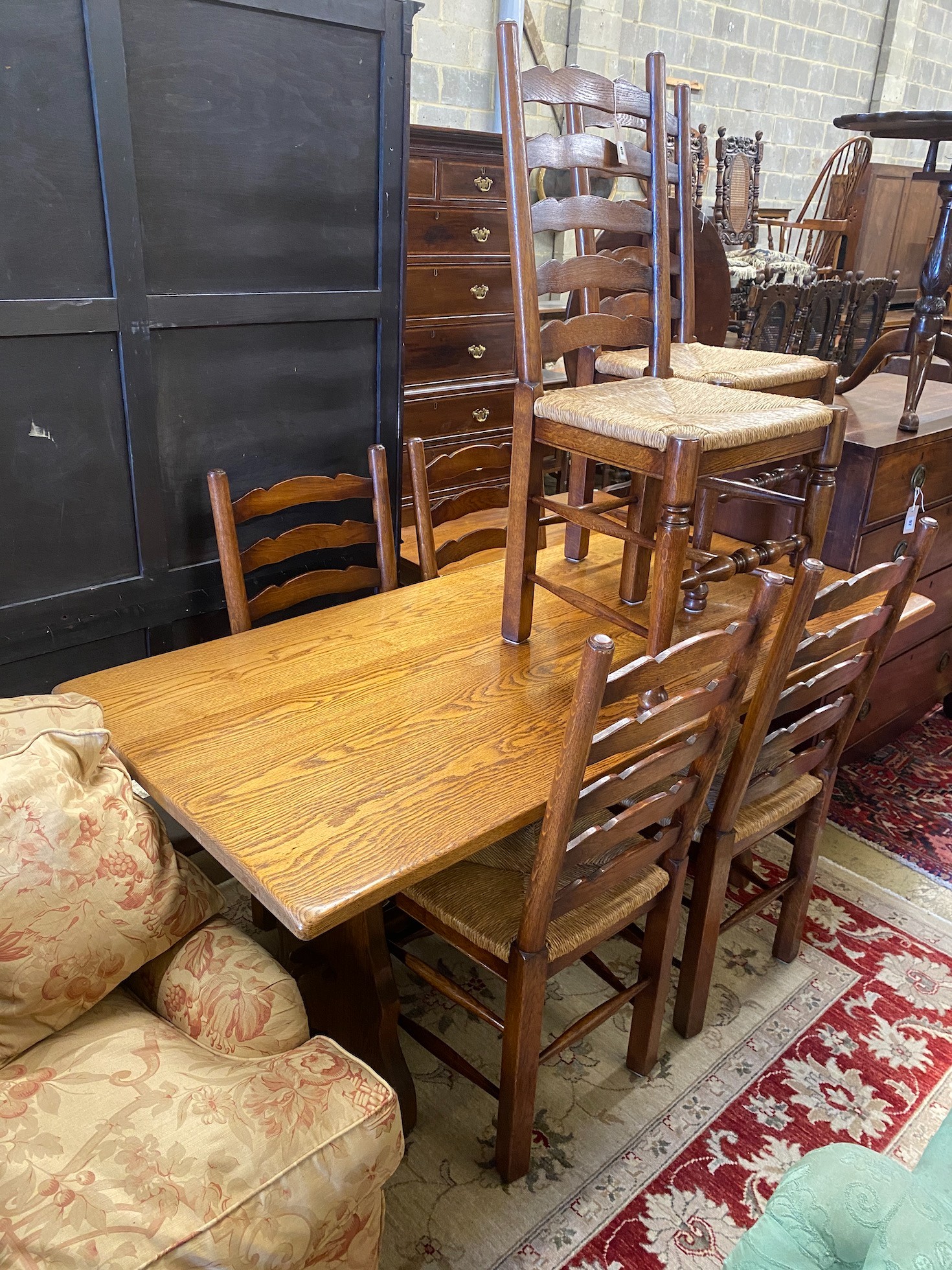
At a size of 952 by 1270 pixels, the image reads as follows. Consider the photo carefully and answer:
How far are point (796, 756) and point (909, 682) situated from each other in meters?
1.24

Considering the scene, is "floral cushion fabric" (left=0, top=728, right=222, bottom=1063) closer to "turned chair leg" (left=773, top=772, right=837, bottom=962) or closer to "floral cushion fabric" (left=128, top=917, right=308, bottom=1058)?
A: "floral cushion fabric" (left=128, top=917, right=308, bottom=1058)

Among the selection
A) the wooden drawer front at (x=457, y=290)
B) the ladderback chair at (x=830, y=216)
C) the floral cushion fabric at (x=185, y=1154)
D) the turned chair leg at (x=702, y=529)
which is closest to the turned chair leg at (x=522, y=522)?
the turned chair leg at (x=702, y=529)

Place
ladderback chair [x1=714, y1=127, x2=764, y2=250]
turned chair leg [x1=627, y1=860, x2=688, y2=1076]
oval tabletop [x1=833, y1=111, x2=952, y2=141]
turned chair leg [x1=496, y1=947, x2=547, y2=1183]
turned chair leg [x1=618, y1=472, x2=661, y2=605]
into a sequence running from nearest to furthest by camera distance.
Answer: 1. turned chair leg [x1=496, y1=947, x2=547, y2=1183]
2. turned chair leg [x1=627, y1=860, x2=688, y2=1076]
3. turned chair leg [x1=618, y1=472, x2=661, y2=605]
4. oval tabletop [x1=833, y1=111, x2=952, y2=141]
5. ladderback chair [x1=714, y1=127, x2=764, y2=250]

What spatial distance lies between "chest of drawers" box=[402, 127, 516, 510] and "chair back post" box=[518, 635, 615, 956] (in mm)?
1767

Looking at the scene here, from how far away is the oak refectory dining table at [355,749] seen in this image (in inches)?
44.9

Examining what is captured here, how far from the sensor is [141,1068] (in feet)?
3.66

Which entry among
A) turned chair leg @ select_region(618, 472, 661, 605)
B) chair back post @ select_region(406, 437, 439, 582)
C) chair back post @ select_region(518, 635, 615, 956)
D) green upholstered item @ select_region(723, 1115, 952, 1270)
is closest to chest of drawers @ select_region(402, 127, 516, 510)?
chair back post @ select_region(406, 437, 439, 582)

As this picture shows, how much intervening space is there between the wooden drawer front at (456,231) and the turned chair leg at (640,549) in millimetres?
1408

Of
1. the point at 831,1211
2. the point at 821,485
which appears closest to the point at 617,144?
the point at 821,485

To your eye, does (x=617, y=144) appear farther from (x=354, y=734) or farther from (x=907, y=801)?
(x=907, y=801)

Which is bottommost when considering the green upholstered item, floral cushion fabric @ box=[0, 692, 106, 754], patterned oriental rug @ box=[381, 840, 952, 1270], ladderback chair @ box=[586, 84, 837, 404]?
patterned oriental rug @ box=[381, 840, 952, 1270]

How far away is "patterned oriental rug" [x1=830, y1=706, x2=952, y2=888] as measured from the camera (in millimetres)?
2430

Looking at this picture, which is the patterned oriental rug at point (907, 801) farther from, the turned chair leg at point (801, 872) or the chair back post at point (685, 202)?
the chair back post at point (685, 202)

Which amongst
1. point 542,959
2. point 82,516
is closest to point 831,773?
point 542,959
